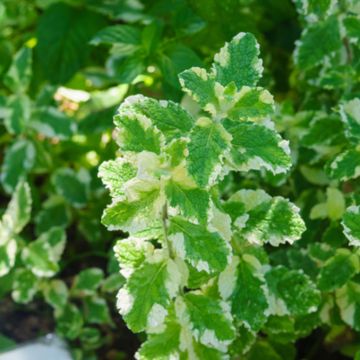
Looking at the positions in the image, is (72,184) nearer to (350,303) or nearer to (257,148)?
(350,303)

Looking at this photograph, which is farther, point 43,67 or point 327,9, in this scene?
point 43,67

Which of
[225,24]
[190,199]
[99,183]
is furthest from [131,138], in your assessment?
[99,183]

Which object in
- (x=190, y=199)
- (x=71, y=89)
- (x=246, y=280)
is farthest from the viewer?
(x=71, y=89)

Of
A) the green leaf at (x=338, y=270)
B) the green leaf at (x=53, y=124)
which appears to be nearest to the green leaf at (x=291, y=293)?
the green leaf at (x=338, y=270)

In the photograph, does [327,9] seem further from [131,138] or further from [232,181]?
[131,138]

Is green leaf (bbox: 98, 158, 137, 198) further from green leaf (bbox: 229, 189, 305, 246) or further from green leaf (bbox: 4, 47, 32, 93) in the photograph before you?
green leaf (bbox: 4, 47, 32, 93)

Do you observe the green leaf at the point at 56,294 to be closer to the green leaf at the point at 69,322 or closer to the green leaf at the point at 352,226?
the green leaf at the point at 69,322

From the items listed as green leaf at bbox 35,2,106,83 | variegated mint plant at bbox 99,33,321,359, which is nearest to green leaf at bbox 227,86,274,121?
variegated mint plant at bbox 99,33,321,359
